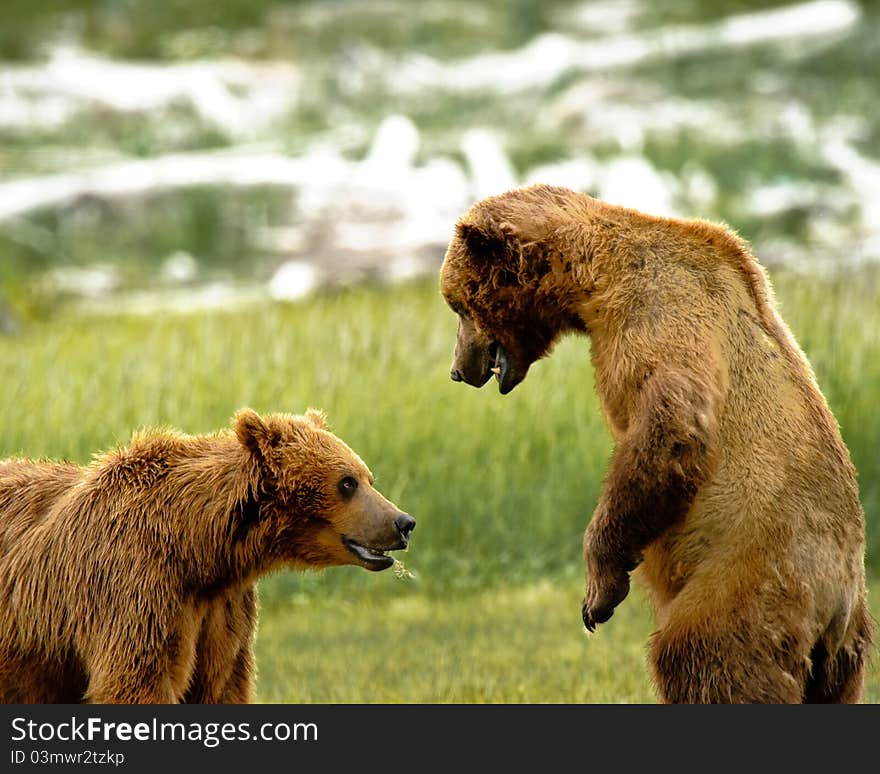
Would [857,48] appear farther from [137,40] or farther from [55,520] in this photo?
[55,520]

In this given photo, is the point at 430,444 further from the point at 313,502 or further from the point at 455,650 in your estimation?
the point at 313,502

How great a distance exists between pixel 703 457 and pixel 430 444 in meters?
4.98

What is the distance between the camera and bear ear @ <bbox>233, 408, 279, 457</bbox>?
18.1ft

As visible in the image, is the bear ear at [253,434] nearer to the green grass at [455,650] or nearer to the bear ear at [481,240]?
the bear ear at [481,240]

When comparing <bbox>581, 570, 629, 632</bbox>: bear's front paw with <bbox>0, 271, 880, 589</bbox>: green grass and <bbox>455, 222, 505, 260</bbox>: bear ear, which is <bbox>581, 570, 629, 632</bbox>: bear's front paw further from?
<bbox>0, 271, 880, 589</bbox>: green grass

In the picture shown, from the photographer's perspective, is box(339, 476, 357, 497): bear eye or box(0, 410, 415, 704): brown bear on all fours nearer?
box(0, 410, 415, 704): brown bear on all fours

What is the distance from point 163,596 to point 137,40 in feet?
47.3

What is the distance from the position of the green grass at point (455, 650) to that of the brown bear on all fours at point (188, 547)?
1.58m

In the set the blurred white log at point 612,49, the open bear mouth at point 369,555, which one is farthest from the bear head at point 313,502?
the blurred white log at point 612,49

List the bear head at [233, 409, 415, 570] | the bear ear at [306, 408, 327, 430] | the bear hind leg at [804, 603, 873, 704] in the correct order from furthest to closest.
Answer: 1. the bear ear at [306, 408, 327, 430]
2. the bear head at [233, 409, 415, 570]
3. the bear hind leg at [804, 603, 873, 704]

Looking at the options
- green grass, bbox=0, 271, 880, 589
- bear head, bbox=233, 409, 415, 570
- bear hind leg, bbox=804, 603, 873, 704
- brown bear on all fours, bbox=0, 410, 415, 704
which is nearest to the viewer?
bear hind leg, bbox=804, 603, 873, 704

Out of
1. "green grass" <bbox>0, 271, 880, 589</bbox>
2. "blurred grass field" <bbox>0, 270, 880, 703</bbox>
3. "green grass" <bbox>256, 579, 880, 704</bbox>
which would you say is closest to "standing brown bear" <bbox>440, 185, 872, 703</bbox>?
"green grass" <bbox>256, 579, 880, 704</bbox>

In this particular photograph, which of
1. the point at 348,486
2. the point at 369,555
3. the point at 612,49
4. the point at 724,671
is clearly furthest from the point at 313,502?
the point at 612,49

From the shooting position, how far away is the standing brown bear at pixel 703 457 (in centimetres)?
476
